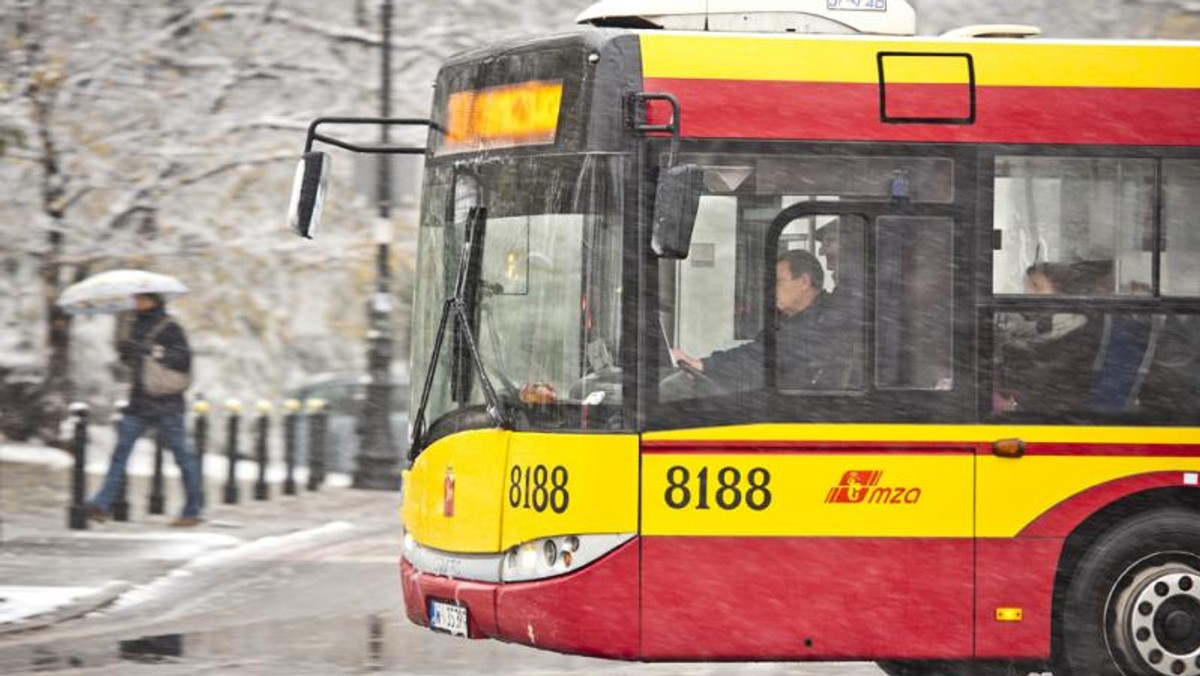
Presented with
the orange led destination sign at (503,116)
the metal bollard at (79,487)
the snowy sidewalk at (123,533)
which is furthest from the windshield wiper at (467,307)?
the metal bollard at (79,487)

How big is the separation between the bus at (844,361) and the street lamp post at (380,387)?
1259 cm

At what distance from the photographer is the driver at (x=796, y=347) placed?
30.6 feet

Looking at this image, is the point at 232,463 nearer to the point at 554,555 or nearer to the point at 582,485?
the point at 554,555

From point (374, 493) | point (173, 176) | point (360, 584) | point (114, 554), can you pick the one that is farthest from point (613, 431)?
point (173, 176)

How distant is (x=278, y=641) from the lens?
470 inches

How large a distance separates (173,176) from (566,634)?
1549 centimetres

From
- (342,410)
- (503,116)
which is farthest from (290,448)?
(503,116)

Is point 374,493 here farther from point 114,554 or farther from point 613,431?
point 613,431

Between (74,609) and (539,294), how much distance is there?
16.5ft

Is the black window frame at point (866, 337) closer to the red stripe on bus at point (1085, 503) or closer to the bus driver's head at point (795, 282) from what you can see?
the bus driver's head at point (795, 282)

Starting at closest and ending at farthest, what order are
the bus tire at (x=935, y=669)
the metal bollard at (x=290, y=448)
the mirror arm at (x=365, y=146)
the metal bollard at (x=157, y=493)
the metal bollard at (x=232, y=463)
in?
the mirror arm at (x=365, y=146) → the bus tire at (x=935, y=669) → the metal bollard at (x=157, y=493) → the metal bollard at (x=232, y=463) → the metal bollard at (x=290, y=448)

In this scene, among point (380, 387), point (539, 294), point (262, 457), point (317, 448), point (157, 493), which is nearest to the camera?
point (539, 294)

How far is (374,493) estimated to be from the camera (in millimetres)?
22156

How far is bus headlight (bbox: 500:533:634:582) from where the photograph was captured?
30.4 feet
